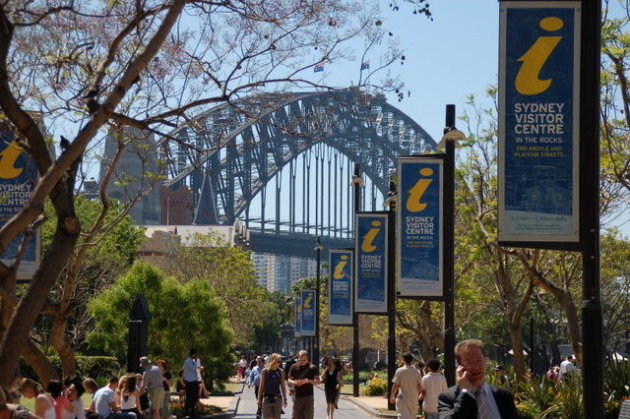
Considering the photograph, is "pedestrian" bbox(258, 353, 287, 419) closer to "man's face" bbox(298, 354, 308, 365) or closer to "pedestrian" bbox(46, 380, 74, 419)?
"man's face" bbox(298, 354, 308, 365)

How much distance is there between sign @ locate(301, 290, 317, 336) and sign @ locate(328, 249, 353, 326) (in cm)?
2048

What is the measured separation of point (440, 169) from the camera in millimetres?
23609

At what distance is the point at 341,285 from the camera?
141ft

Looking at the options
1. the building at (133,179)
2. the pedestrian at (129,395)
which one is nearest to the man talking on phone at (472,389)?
the building at (133,179)

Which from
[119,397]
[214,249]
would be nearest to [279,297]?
[214,249]

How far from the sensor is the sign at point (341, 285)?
42781 mm

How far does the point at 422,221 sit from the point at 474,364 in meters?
16.8

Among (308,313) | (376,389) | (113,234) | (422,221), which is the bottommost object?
(376,389)

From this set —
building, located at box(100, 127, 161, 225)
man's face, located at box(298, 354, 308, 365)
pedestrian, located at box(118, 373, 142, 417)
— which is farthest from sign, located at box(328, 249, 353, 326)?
pedestrian, located at box(118, 373, 142, 417)

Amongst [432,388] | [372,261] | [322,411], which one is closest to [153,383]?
[432,388]

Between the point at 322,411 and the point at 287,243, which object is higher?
the point at 287,243

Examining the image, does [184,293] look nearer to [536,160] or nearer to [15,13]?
[15,13]

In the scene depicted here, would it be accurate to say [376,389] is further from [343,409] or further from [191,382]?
[191,382]

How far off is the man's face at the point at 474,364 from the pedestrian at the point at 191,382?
2146cm
